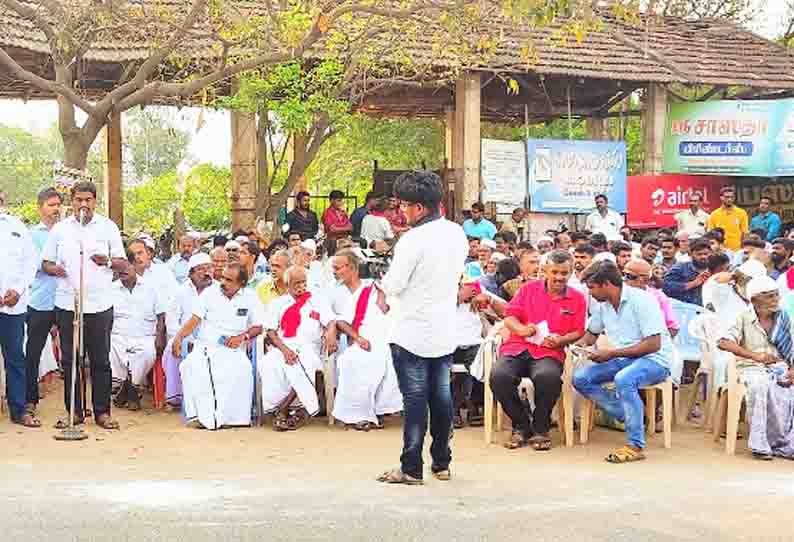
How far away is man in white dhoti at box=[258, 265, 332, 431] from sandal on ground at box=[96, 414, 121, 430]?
1.23 metres

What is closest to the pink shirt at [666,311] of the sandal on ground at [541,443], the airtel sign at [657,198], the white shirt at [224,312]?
the sandal on ground at [541,443]

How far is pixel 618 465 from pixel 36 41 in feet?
35.7

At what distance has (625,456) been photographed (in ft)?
25.9

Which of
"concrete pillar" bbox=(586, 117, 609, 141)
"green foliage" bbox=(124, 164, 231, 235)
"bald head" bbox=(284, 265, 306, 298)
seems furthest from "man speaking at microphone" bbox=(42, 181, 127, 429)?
"green foliage" bbox=(124, 164, 231, 235)

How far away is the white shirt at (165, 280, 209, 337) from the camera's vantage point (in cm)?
1020

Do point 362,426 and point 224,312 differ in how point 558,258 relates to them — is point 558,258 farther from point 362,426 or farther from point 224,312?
point 224,312

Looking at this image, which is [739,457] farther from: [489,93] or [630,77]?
[489,93]

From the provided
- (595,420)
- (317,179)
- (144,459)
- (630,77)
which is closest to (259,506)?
(144,459)

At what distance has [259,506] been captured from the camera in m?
5.83

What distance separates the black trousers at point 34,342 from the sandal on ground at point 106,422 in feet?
2.44

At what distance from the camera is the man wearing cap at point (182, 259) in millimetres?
11977

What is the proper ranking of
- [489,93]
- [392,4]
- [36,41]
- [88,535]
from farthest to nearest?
1. [489,93]
2. [36,41]
3. [392,4]
4. [88,535]

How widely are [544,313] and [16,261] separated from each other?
167 inches

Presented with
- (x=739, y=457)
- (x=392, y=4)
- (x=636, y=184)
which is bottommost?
(x=739, y=457)
